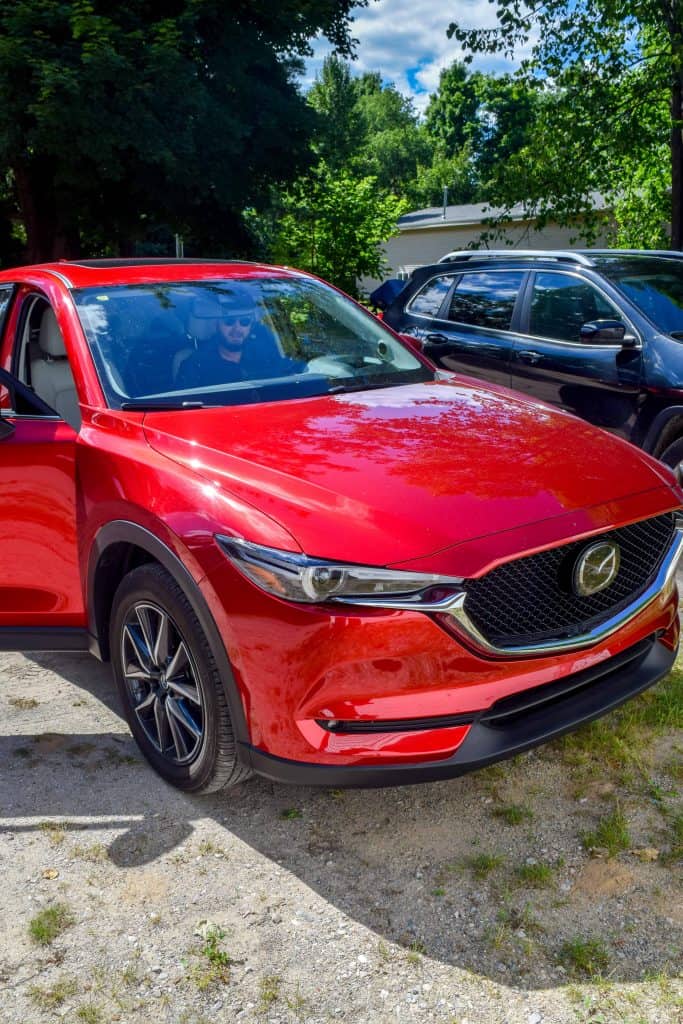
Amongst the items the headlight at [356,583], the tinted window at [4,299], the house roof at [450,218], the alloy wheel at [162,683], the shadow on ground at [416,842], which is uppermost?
the house roof at [450,218]

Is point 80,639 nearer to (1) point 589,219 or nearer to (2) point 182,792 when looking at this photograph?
(2) point 182,792

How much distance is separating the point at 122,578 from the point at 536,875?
172 cm

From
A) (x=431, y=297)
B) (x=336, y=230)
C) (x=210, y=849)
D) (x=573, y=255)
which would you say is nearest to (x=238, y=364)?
(x=210, y=849)

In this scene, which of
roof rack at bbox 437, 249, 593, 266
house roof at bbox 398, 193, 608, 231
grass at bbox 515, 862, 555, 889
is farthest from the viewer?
house roof at bbox 398, 193, 608, 231

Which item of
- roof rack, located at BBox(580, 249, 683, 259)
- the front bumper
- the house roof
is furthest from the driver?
the house roof

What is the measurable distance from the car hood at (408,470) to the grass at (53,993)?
1.30 metres

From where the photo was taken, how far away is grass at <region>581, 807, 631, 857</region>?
3.04 meters

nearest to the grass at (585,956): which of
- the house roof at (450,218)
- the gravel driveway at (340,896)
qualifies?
the gravel driveway at (340,896)

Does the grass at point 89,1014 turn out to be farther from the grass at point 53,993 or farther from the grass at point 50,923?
the grass at point 50,923

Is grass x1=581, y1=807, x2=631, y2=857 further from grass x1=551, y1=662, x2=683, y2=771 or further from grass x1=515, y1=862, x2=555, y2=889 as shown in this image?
grass x1=551, y1=662, x2=683, y2=771

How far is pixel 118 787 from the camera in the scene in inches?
136

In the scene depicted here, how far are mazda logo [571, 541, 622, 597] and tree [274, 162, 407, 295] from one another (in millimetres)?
17680

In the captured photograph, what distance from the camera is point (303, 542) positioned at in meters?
2.69

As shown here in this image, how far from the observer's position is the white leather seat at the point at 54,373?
394 cm
